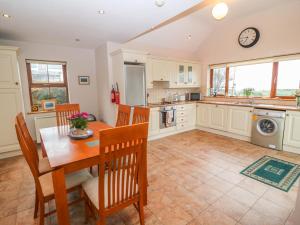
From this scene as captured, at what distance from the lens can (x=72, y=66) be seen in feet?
13.5

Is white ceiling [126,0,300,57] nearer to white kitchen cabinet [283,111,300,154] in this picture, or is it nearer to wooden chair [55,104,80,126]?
wooden chair [55,104,80,126]

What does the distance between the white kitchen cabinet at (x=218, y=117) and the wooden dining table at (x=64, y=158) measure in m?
3.52

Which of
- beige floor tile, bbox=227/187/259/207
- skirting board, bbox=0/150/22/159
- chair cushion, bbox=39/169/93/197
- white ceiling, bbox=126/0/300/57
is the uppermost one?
white ceiling, bbox=126/0/300/57

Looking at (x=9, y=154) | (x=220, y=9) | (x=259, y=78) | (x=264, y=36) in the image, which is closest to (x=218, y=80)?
(x=259, y=78)

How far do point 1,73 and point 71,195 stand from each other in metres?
2.63

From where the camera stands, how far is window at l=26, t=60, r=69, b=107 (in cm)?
376

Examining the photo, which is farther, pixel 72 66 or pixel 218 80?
pixel 218 80

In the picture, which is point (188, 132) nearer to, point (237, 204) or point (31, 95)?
point (237, 204)

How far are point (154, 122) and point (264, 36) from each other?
334 centimetres

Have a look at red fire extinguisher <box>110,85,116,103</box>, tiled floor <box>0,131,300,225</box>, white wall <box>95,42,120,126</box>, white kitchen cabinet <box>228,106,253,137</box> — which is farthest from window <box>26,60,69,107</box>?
white kitchen cabinet <box>228,106,253,137</box>

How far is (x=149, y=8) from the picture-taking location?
2340 millimetres

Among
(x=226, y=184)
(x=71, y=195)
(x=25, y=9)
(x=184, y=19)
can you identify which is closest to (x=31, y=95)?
(x=25, y=9)

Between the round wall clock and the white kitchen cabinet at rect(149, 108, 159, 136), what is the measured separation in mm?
2844

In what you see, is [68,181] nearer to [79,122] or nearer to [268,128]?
[79,122]
